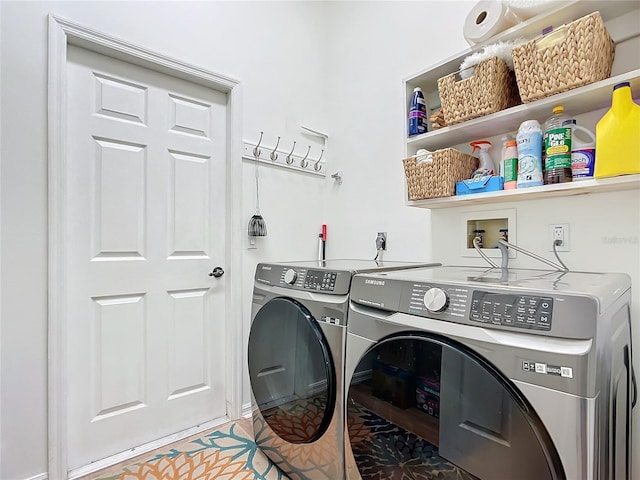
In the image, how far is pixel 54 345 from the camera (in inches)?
58.4

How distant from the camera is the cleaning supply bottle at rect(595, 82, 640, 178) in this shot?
1013mm

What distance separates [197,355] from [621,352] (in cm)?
188

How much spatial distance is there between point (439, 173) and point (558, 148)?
423 millimetres

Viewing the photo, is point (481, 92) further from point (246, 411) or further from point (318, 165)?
point (246, 411)

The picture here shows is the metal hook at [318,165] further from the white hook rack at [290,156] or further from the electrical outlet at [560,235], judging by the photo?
the electrical outlet at [560,235]

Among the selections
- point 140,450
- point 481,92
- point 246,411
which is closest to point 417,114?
point 481,92

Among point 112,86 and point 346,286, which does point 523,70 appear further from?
point 112,86

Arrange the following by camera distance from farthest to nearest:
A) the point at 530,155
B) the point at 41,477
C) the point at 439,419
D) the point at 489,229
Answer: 1. the point at 489,229
2. the point at 41,477
3. the point at 530,155
4. the point at 439,419

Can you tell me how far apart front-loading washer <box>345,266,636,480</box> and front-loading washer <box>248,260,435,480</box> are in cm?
8

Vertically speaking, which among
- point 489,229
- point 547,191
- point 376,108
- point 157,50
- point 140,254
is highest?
point 157,50

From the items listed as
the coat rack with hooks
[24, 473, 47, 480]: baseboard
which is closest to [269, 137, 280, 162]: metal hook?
the coat rack with hooks

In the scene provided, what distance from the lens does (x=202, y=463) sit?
163 centimetres

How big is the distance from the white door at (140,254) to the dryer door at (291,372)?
526 mm

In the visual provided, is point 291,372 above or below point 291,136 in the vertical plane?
below
